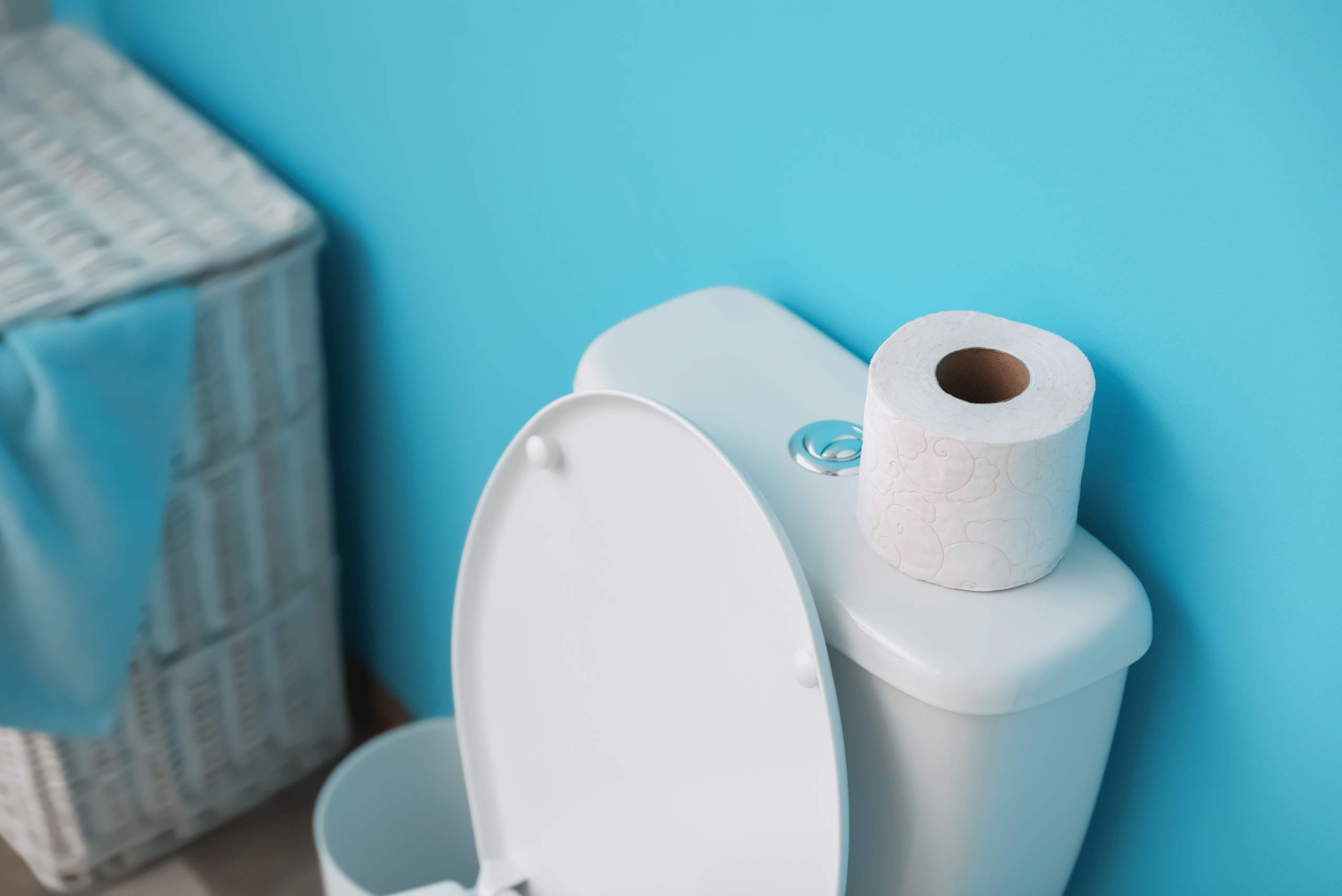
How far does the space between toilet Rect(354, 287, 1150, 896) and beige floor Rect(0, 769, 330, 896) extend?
633 mm

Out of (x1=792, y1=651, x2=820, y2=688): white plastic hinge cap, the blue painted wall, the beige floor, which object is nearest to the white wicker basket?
the beige floor

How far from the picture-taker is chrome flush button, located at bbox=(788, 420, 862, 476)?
25.0 inches

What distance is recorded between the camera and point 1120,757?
66 centimetres

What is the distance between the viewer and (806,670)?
57 centimetres

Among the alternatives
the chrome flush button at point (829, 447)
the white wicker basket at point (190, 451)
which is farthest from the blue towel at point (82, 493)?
the chrome flush button at point (829, 447)

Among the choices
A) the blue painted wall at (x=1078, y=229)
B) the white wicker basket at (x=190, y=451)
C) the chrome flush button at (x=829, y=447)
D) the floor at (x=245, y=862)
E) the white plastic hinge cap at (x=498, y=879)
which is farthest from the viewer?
the floor at (x=245, y=862)

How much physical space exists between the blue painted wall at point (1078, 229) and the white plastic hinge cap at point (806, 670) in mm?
177

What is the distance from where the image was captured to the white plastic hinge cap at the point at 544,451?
69 cm

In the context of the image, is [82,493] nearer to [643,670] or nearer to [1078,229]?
[643,670]

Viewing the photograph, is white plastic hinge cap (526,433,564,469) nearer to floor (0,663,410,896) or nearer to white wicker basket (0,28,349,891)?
white wicker basket (0,28,349,891)

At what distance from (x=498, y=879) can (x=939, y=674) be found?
49cm

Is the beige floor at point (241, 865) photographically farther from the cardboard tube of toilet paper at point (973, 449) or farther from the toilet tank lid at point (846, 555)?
the cardboard tube of toilet paper at point (973, 449)

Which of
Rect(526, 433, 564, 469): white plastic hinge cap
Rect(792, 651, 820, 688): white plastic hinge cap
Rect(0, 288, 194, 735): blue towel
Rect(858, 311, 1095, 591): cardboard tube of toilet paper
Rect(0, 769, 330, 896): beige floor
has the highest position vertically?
Rect(858, 311, 1095, 591): cardboard tube of toilet paper

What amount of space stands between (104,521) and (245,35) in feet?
1.58
